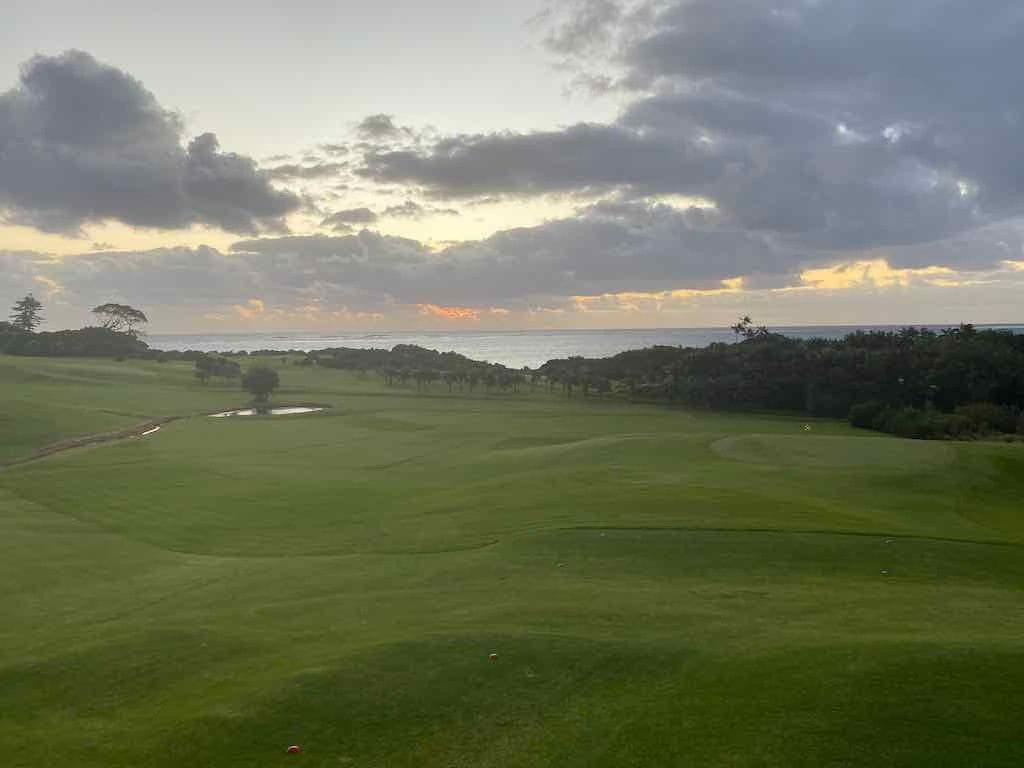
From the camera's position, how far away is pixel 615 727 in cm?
1162

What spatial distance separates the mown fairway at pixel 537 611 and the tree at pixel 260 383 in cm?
5972

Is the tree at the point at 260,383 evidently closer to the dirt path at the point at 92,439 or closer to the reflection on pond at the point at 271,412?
the reflection on pond at the point at 271,412

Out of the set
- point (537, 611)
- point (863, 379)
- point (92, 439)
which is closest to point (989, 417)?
point (863, 379)

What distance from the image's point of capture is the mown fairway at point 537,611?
1160cm

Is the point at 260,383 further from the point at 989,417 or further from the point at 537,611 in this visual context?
the point at 537,611

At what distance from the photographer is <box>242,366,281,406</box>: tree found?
107438 millimetres

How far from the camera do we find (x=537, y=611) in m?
17.8

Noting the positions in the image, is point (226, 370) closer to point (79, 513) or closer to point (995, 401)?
point (79, 513)

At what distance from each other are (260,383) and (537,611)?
97.1m

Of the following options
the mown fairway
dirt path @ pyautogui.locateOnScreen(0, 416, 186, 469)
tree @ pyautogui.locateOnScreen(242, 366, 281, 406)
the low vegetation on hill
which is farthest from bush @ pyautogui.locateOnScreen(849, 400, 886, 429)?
tree @ pyautogui.locateOnScreen(242, 366, 281, 406)

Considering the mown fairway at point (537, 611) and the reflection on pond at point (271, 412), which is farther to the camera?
the reflection on pond at point (271, 412)

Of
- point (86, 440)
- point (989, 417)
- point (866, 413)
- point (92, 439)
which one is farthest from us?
point (866, 413)

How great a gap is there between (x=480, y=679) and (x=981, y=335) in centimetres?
11507

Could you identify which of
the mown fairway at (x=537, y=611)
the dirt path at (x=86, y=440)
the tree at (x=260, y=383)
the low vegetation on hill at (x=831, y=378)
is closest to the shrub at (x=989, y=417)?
the low vegetation on hill at (x=831, y=378)
